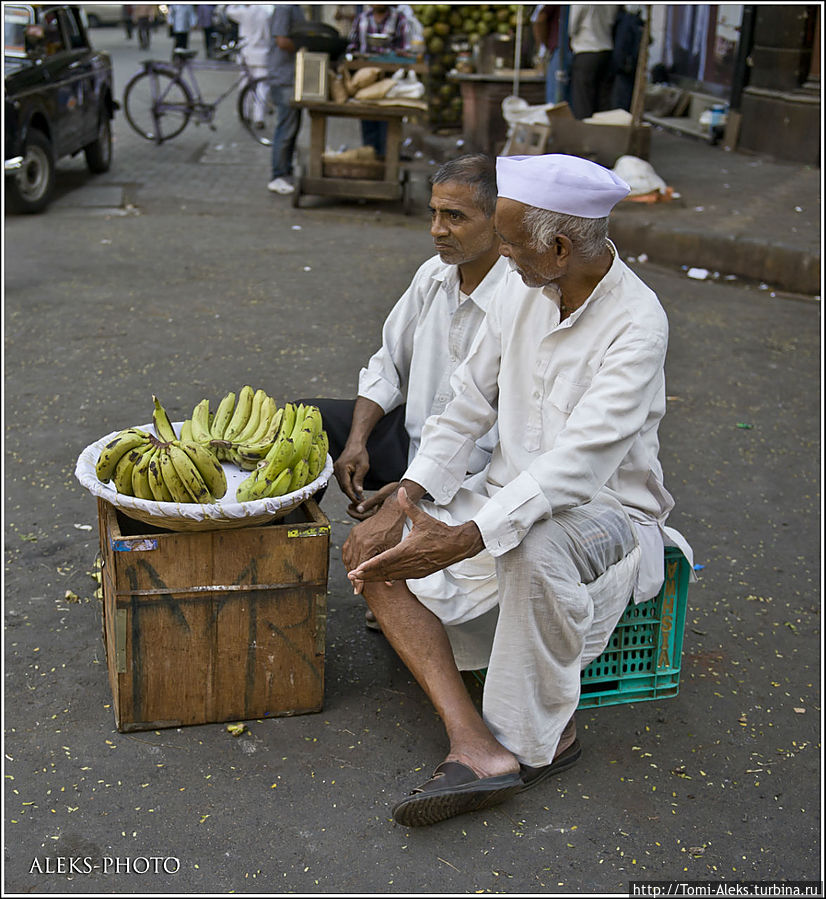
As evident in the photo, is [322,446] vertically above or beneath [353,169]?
beneath

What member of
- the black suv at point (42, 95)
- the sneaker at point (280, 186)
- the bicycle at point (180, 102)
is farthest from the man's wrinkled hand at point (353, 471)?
the bicycle at point (180, 102)

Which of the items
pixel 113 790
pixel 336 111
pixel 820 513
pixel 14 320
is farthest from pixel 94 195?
pixel 113 790

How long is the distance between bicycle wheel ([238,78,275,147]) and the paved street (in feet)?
22.2

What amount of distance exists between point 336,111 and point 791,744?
702cm

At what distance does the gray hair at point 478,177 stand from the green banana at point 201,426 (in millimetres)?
926

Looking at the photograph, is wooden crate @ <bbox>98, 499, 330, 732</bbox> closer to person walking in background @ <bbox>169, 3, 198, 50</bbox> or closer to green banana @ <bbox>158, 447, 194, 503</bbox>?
green banana @ <bbox>158, 447, 194, 503</bbox>

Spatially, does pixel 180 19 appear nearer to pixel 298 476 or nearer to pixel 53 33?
pixel 53 33

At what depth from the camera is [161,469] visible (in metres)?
2.59

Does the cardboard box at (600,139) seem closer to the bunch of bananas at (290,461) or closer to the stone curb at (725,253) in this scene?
the stone curb at (725,253)

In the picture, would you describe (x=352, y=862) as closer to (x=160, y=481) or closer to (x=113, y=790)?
(x=113, y=790)

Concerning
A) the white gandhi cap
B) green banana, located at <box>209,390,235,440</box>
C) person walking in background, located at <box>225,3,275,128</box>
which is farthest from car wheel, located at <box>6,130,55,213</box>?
the white gandhi cap

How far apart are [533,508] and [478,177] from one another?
3.39ft

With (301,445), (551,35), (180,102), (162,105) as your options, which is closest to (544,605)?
(301,445)

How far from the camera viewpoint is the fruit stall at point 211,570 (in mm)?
2617
